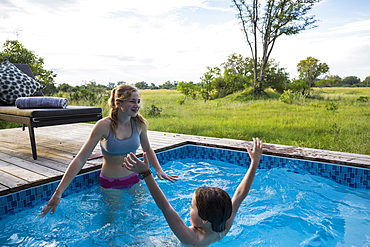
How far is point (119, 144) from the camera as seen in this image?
2150 millimetres

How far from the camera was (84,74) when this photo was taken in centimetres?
1128

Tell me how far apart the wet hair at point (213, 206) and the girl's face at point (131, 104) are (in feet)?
3.32

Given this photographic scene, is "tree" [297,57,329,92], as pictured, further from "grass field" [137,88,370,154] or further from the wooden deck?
the wooden deck

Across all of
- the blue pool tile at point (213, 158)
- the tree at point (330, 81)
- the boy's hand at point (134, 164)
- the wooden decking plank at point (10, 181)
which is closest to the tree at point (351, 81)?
the tree at point (330, 81)

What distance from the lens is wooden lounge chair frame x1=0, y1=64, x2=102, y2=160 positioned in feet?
10.9

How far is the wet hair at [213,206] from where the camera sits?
4.00ft

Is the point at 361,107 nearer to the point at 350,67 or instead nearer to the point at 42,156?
the point at 350,67

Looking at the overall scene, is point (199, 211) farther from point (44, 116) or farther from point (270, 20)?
point (270, 20)

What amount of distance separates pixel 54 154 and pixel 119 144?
1870 mm

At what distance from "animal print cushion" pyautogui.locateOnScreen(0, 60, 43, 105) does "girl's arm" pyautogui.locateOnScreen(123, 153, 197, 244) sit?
4.45 m

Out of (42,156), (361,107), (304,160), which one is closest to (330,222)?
(304,160)

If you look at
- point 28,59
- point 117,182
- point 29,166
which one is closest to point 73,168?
point 117,182

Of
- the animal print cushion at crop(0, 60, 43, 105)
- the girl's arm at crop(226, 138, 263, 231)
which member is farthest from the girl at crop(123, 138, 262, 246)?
the animal print cushion at crop(0, 60, 43, 105)

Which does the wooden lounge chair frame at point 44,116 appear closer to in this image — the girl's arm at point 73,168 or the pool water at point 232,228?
the pool water at point 232,228
